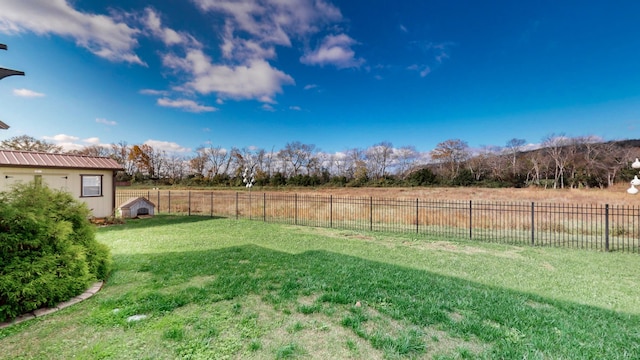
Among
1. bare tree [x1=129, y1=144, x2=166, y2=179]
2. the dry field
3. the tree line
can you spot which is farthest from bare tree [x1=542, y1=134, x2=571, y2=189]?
bare tree [x1=129, y1=144, x2=166, y2=179]

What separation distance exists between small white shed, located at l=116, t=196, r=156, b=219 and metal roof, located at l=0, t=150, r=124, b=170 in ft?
5.73

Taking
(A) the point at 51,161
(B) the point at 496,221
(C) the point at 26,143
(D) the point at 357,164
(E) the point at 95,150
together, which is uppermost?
(E) the point at 95,150

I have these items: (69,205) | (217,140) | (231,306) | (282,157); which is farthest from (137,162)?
(231,306)

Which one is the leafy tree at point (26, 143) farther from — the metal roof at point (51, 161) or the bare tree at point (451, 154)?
the bare tree at point (451, 154)

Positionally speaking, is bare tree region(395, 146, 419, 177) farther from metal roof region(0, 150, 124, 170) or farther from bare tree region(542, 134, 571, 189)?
metal roof region(0, 150, 124, 170)

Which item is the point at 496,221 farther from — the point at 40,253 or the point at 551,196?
the point at 40,253

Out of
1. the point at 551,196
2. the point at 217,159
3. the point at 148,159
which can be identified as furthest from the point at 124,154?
the point at 551,196

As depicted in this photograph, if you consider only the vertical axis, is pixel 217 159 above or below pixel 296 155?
below

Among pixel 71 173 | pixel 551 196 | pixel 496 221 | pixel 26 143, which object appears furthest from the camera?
pixel 26 143

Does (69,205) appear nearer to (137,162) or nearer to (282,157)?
(282,157)

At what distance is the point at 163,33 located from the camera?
10.9 meters

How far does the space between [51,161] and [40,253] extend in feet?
34.4

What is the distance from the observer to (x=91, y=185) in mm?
11516

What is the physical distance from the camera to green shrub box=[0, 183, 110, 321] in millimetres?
2826
